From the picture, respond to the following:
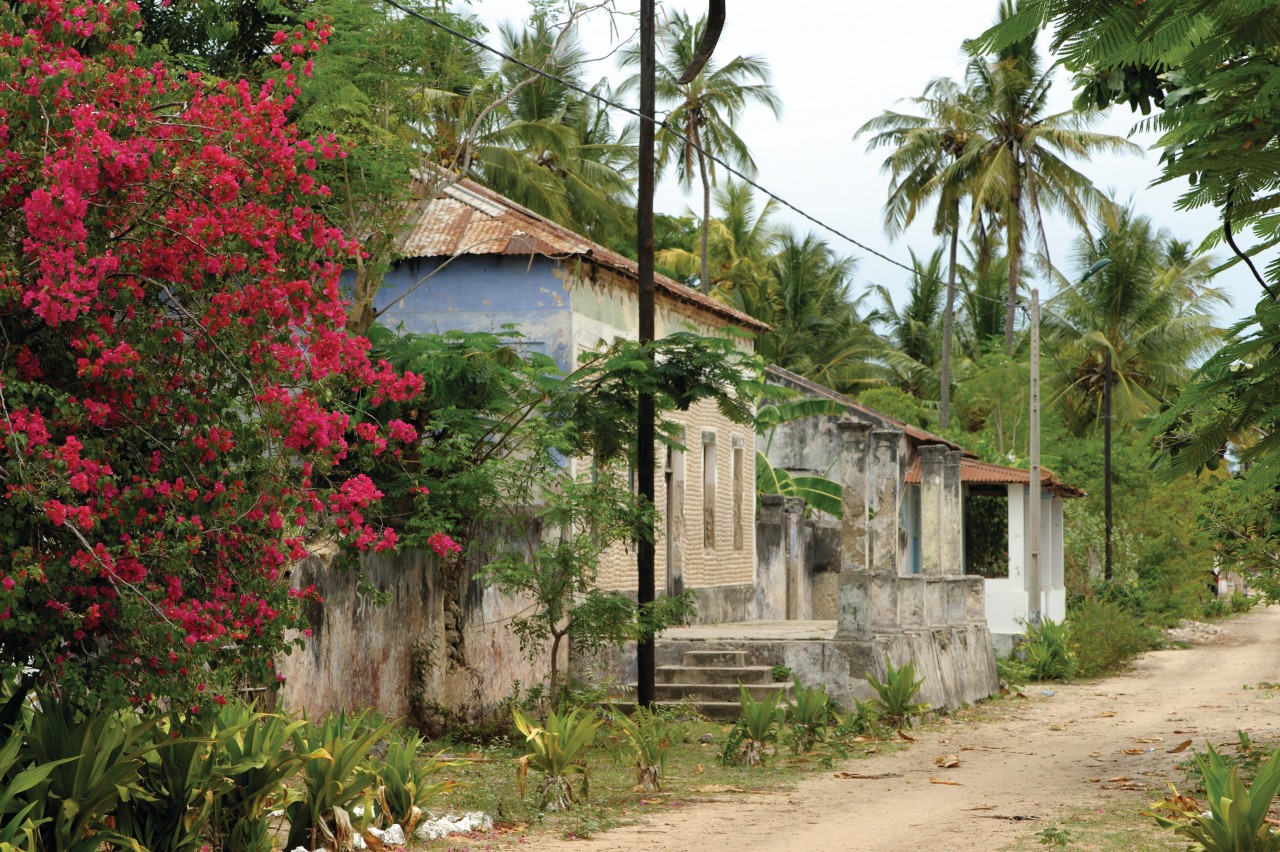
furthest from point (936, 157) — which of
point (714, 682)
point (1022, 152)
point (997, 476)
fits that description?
point (714, 682)

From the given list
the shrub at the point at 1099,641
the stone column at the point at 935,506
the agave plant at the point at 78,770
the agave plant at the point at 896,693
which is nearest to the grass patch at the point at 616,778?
the agave plant at the point at 896,693

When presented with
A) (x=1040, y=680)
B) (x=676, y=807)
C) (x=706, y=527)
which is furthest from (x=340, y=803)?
(x=1040, y=680)

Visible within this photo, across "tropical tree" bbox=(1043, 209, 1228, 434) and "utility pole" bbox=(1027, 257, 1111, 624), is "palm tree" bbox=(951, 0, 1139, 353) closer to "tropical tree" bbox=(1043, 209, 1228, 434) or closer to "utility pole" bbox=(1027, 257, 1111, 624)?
"tropical tree" bbox=(1043, 209, 1228, 434)

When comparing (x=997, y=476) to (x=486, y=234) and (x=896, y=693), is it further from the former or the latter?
(x=486, y=234)

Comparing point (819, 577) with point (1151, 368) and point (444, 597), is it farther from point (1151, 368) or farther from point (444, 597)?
point (1151, 368)

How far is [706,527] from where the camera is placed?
24172 millimetres

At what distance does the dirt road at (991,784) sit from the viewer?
10.3 m

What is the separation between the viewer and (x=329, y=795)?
8898 millimetres

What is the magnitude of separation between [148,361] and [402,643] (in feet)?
25.3

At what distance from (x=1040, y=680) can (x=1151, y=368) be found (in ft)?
63.5

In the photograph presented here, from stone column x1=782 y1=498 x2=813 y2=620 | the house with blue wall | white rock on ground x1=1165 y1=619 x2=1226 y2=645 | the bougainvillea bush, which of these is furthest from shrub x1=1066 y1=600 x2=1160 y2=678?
the bougainvillea bush

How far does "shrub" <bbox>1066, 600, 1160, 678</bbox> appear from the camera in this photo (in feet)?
88.3

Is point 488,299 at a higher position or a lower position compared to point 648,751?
higher

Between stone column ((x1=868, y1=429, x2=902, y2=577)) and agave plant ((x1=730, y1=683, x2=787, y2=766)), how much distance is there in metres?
4.71
